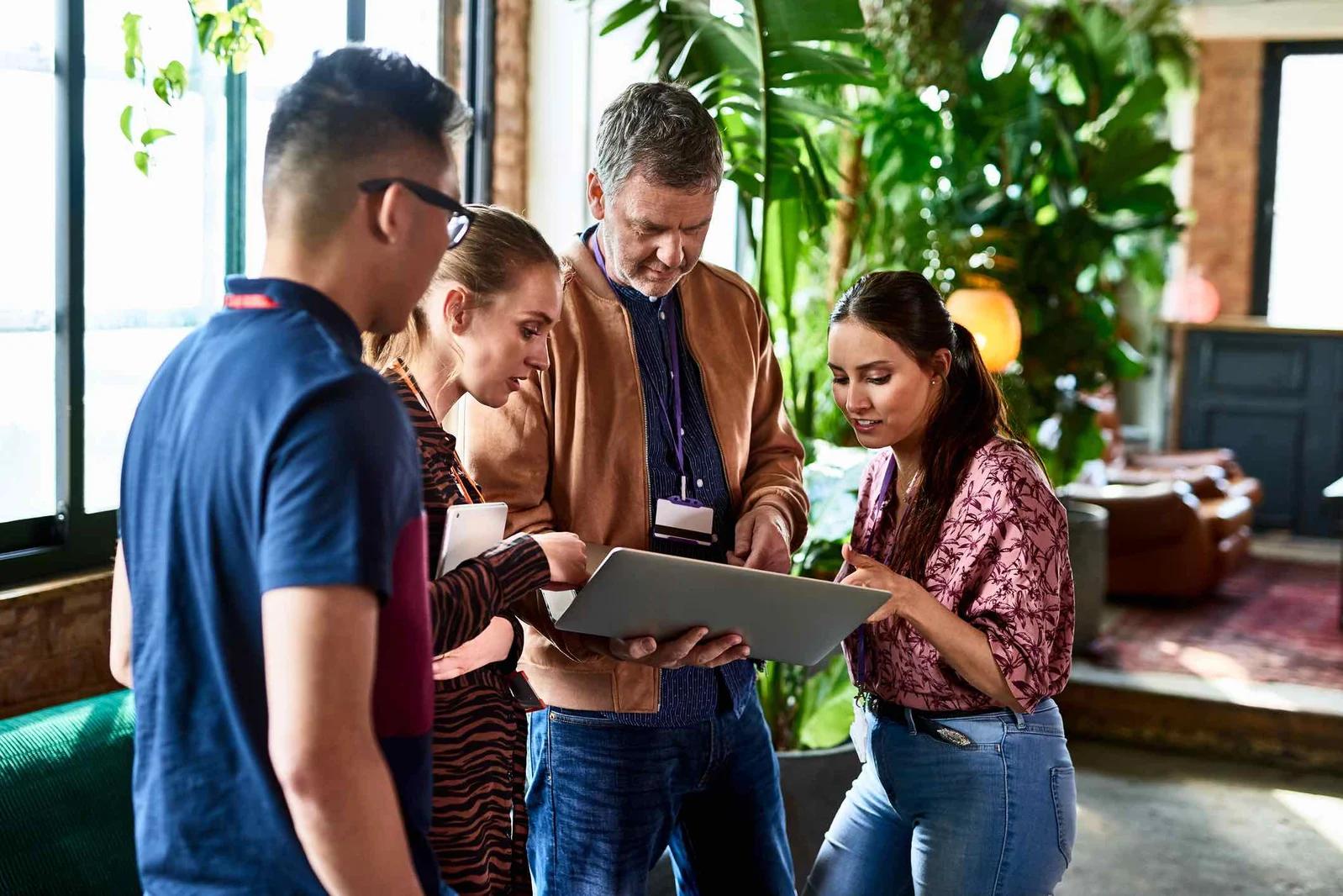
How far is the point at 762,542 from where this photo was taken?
184 centimetres

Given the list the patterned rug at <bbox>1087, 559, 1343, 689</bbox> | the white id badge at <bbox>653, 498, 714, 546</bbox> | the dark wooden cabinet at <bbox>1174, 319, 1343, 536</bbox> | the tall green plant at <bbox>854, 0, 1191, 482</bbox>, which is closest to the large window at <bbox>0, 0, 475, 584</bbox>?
the white id badge at <bbox>653, 498, 714, 546</bbox>

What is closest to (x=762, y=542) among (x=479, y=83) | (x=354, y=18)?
(x=354, y=18)

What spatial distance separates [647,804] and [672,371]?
617mm

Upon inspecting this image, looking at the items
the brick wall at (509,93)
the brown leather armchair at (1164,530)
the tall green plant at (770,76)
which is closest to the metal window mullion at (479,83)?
the brick wall at (509,93)

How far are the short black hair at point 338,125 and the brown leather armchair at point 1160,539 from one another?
5.59m

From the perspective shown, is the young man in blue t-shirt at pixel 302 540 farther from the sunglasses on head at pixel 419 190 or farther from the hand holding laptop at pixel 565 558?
the hand holding laptop at pixel 565 558

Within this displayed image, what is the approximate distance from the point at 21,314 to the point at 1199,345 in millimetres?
8261

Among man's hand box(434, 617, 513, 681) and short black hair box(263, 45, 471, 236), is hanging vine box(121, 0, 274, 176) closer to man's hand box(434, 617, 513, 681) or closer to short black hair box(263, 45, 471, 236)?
man's hand box(434, 617, 513, 681)

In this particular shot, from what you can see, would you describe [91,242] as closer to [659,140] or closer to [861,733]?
[659,140]

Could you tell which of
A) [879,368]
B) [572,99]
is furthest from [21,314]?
[572,99]

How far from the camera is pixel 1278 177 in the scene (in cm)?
912

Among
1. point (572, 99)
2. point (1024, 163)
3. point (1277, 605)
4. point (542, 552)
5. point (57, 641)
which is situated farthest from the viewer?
point (1277, 605)

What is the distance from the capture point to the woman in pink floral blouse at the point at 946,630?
5.68ft

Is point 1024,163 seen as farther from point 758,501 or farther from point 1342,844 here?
→ point 758,501
